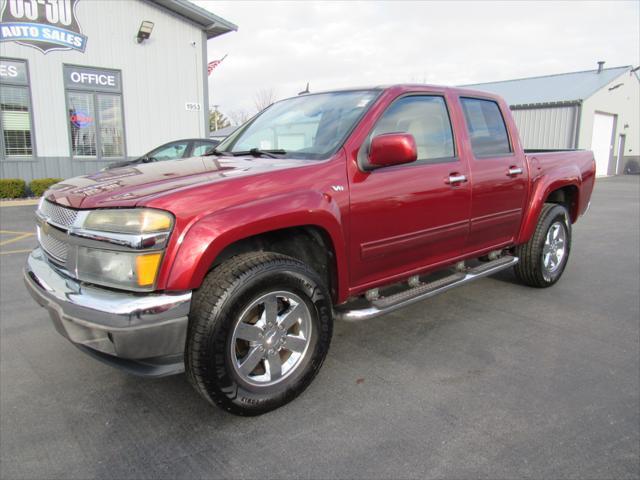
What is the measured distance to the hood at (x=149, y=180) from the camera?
2.38m

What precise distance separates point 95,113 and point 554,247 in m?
13.5

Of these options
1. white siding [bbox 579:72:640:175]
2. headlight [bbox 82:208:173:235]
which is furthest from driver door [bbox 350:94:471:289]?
white siding [bbox 579:72:640:175]

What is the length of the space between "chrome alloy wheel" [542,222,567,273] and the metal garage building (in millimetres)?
24358

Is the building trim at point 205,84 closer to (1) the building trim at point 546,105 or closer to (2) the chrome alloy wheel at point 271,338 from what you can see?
(2) the chrome alloy wheel at point 271,338

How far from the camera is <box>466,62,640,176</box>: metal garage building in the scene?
1040 inches

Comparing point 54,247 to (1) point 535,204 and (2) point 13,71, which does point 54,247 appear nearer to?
(1) point 535,204

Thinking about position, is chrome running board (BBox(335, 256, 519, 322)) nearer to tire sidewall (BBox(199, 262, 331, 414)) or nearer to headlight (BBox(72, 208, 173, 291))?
tire sidewall (BBox(199, 262, 331, 414))

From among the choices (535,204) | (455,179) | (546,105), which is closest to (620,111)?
(546,105)

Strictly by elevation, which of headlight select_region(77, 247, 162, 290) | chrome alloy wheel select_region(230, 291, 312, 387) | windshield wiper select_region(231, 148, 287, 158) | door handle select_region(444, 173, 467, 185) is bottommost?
chrome alloy wheel select_region(230, 291, 312, 387)

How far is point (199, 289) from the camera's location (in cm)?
240

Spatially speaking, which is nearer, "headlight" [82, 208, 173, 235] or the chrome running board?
"headlight" [82, 208, 173, 235]

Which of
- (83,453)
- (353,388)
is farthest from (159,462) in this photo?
(353,388)

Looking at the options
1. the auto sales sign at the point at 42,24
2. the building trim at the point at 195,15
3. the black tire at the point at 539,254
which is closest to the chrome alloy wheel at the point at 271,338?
the black tire at the point at 539,254

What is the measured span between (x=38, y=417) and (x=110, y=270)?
1.03 meters
